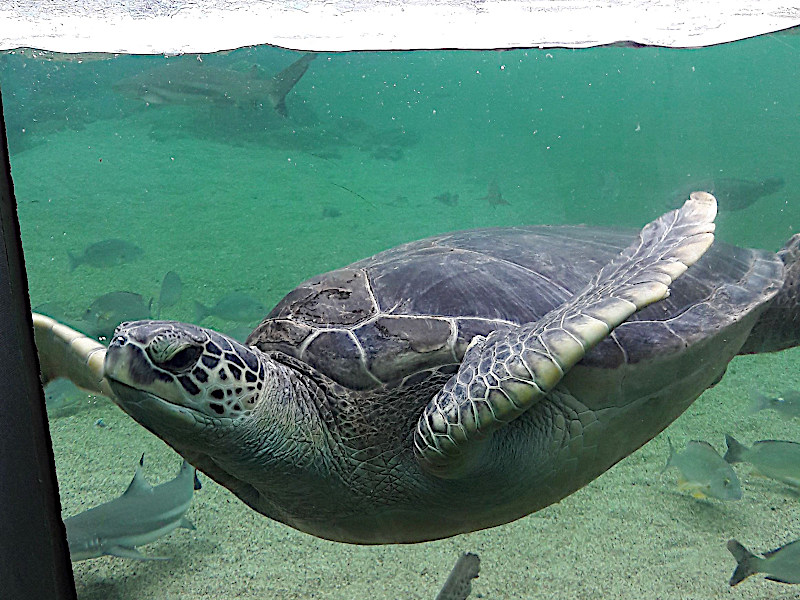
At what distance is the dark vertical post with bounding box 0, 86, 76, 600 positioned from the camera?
1.09 metres

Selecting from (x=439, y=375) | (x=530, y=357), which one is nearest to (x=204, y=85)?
(x=439, y=375)

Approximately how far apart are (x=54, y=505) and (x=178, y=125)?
1057 cm

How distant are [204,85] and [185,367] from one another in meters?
6.63

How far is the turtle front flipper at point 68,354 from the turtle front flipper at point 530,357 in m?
0.88

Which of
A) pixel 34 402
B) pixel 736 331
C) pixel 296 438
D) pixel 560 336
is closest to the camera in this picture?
pixel 34 402

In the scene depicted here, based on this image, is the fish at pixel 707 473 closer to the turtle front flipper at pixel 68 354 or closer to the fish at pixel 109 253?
the turtle front flipper at pixel 68 354

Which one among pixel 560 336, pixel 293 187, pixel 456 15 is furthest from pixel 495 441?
pixel 293 187

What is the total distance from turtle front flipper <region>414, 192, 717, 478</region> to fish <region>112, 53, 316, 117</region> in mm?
4779

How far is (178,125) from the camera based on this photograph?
10516mm

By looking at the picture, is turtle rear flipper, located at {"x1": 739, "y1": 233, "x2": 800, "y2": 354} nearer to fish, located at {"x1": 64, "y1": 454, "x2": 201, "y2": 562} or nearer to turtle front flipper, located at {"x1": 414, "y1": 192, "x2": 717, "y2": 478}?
turtle front flipper, located at {"x1": 414, "y1": 192, "x2": 717, "y2": 478}

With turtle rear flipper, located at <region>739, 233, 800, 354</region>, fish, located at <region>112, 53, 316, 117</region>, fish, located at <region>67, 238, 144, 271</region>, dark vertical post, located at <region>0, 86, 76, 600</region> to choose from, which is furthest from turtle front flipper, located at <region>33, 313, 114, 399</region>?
fish, located at <region>112, 53, 316, 117</region>

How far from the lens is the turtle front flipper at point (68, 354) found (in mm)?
1501

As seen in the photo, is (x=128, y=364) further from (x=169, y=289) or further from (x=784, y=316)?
(x=169, y=289)

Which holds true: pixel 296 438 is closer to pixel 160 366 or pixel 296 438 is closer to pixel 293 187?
pixel 160 366
